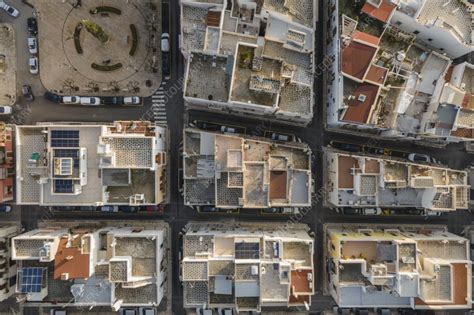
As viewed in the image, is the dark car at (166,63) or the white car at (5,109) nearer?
the white car at (5,109)

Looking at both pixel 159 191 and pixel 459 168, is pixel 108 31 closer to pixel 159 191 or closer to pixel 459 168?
pixel 159 191

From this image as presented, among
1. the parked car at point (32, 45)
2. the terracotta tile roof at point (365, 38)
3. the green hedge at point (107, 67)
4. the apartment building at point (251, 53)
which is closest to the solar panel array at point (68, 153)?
the green hedge at point (107, 67)

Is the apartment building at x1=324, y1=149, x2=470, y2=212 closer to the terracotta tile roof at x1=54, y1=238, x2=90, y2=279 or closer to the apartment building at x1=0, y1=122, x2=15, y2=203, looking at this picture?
the terracotta tile roof at x1=54, y1=238, x2=90, y2=279

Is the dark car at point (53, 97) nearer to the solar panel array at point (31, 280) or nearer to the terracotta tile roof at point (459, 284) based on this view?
the solar panel array at point (31, 280)

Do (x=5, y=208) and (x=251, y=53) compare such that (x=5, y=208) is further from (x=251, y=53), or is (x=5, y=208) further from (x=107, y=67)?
(x=251, y=53)

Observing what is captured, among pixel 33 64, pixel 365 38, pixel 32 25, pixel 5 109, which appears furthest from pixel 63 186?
pixel 365 38

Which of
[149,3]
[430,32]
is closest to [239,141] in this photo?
[149,3]

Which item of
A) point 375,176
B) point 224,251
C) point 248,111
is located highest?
point 248,111
